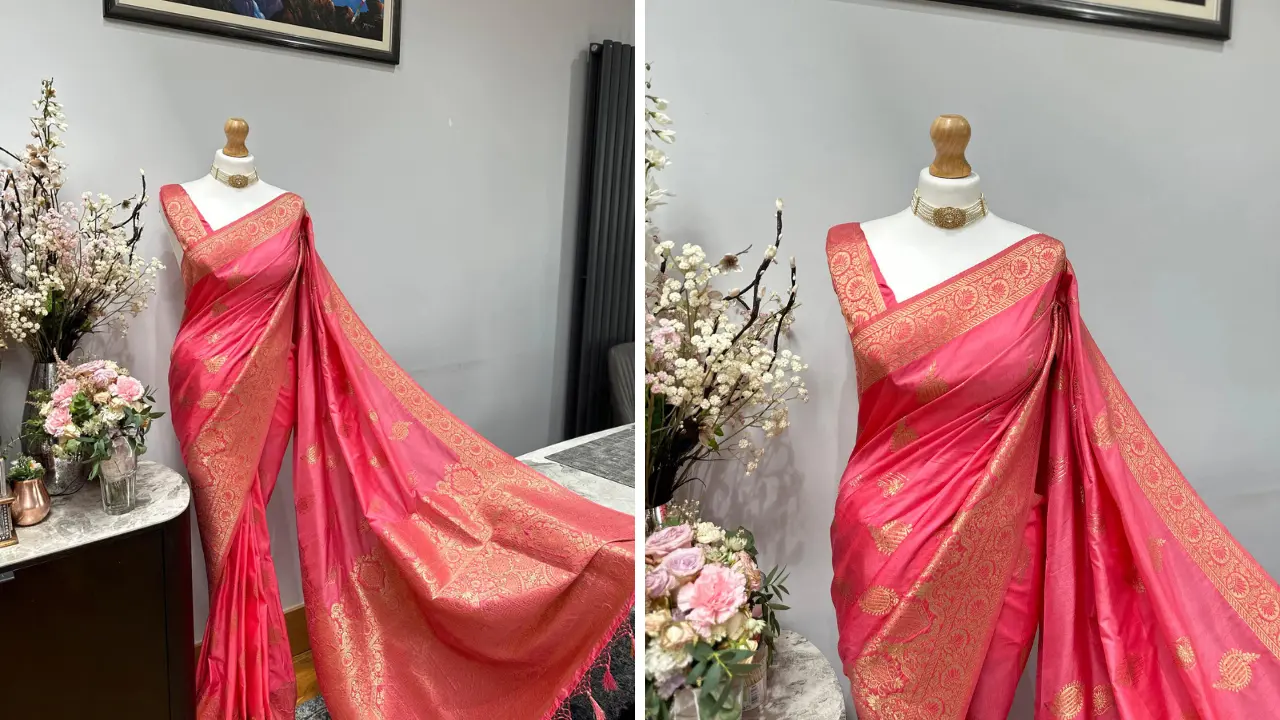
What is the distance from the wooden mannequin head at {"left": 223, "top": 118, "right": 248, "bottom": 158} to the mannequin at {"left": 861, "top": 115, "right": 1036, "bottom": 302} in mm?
968

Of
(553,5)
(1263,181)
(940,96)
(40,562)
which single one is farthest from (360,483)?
(1263,181)

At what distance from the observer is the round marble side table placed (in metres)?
1.17

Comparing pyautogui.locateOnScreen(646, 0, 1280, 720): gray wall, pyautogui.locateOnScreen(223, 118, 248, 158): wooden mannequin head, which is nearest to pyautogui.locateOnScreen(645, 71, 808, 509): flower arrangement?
pyautogui.locateOnScreen(646, 0, 1280, 720): gray wall

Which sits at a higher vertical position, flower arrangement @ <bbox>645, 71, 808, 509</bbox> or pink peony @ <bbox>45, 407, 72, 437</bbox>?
flower arrangement @ <bbox>645, 71, 808, 509</bbox>

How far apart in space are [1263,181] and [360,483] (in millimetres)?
1498

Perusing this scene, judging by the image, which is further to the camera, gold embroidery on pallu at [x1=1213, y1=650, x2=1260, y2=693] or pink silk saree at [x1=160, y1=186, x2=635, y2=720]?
pink silk saree at [x1=160, y1=186, x2=635, y2=720]

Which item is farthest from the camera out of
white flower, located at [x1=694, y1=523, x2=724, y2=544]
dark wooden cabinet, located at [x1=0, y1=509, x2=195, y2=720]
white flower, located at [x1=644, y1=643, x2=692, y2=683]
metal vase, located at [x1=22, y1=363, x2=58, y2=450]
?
metal vase, located at [x1=22, y1=363, x2=58, y2=450]

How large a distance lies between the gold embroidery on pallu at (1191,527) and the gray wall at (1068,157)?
0.33 m

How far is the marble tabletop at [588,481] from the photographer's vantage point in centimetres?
96

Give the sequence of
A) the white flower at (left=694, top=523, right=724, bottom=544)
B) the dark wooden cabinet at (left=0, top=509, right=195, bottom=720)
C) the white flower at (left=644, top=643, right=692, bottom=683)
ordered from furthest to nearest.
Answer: the dark wooden cabinet at (left=0, top=509, right=195, bottom=720) < the white flower at (left=694, top=523, right=724, bottom=544) < the white flower at (left=644, top=643, right=692, bottom=683)

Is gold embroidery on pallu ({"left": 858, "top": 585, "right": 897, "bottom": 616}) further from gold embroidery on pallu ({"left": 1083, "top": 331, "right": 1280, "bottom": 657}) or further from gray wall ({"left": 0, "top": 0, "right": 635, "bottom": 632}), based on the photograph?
gray wall ({"left": 0, "top": 0, "right": 635, "bottom": 632})

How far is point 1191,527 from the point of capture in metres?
0.96

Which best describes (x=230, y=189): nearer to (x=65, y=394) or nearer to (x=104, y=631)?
(x=65, y=394)

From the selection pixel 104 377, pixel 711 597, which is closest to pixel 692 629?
pixel 711 597
